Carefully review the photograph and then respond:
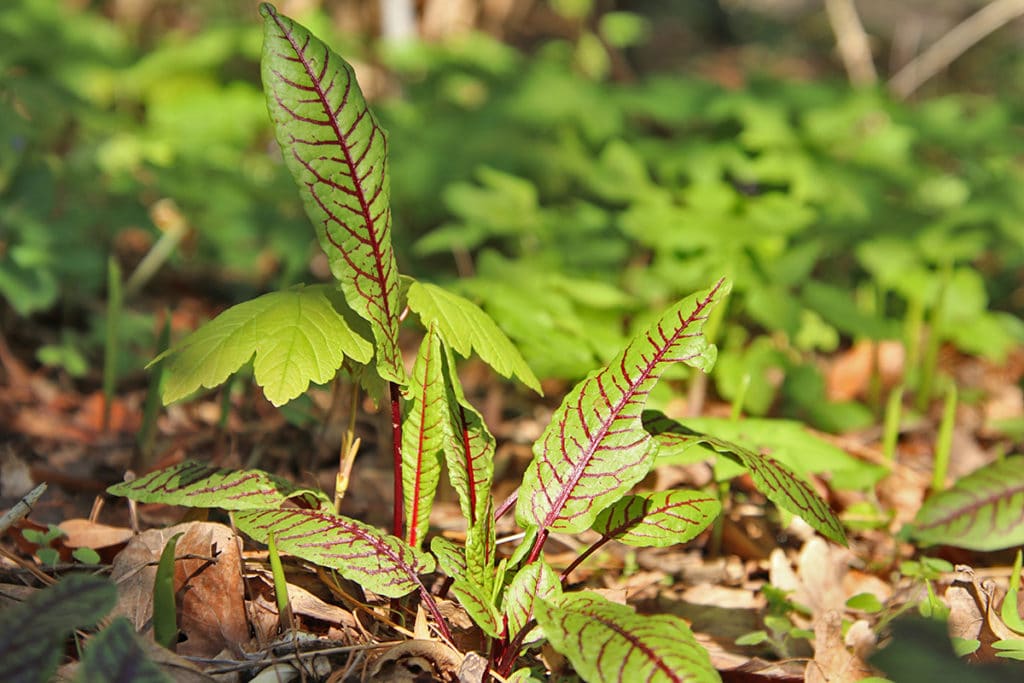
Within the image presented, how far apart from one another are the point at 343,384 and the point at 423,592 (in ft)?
2.79

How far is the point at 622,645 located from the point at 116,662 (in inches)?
22.3

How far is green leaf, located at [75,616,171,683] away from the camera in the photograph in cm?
104

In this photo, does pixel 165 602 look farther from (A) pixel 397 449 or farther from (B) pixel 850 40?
(B) pixel 850 40

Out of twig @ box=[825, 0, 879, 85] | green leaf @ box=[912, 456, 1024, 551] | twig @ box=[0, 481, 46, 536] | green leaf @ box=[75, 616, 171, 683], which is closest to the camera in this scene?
green leaf @ box=[75, 616, 171, 683]

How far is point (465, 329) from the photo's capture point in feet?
4.51

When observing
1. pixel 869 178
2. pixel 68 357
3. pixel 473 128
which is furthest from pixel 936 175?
pixel 68 357

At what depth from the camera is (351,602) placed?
1.43 meters

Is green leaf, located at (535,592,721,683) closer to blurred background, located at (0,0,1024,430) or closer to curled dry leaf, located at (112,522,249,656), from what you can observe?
curled dry leaf, located at (112,522,249,656)

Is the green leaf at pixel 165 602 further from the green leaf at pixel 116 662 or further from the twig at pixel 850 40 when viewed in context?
the twig at pixel 850 40

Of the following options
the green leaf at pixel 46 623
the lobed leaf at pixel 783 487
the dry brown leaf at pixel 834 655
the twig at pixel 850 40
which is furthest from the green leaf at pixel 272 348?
the twig at pixel 850 40

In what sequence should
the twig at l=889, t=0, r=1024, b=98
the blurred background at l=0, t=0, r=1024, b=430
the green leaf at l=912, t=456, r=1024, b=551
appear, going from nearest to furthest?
the green leaf at l=912, t=456, r=1024, b=551
the blurred background at l=0, t=0, r=1024, b=430
the twig at l=889, t=0, r=1024, b=98

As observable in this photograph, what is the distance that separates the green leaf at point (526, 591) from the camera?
4.18ft

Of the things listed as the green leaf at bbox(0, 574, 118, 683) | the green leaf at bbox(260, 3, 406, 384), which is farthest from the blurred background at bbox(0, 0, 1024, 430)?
the green leaf at bbox(0, 574, 118, 683)

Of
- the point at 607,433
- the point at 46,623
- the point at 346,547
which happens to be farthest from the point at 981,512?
the point at 46,623
